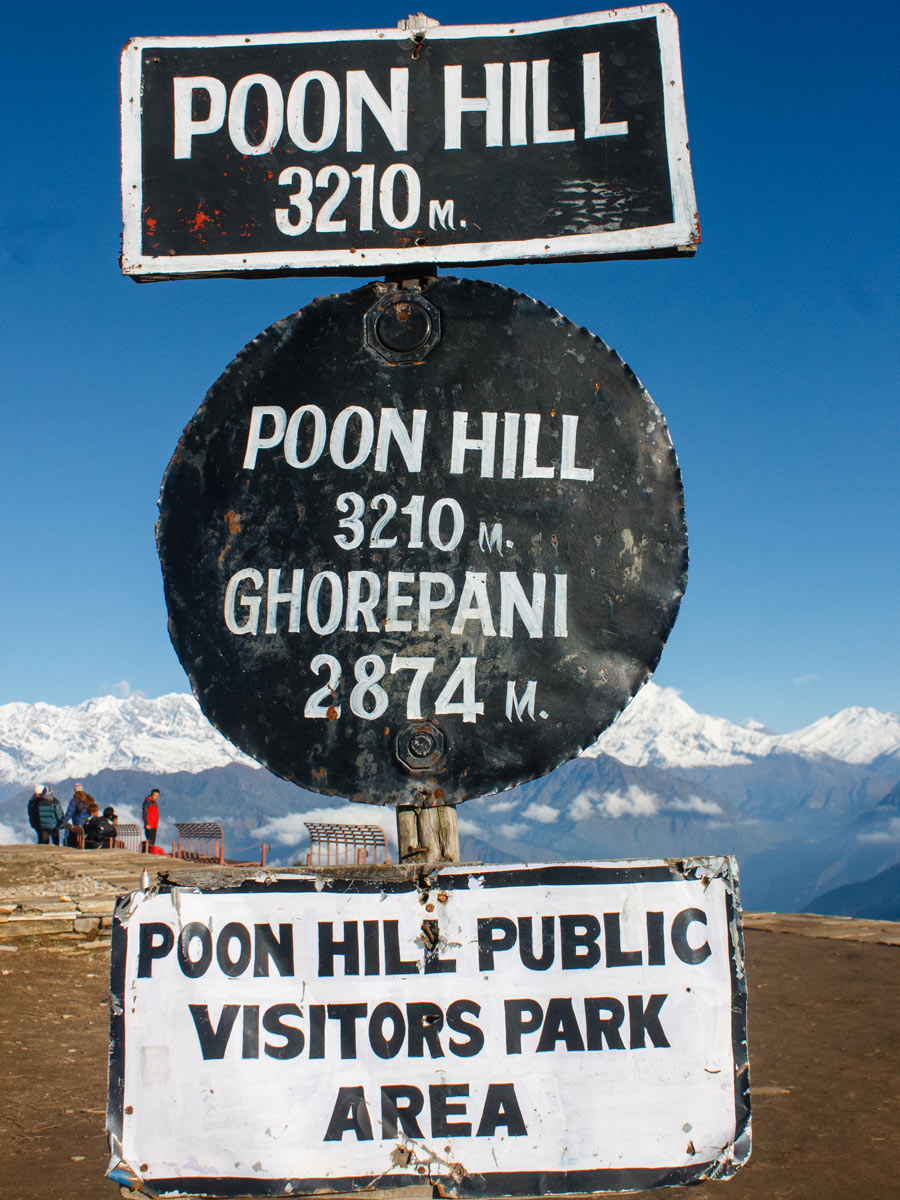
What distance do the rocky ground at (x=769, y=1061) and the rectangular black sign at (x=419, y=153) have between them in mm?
4237

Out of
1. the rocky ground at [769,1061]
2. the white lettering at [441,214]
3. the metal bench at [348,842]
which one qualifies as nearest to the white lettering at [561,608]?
the white lettering at [441,214]

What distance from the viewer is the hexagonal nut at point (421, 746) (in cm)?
162

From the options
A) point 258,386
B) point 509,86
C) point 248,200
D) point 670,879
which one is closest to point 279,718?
point 258,386

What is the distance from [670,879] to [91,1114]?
18.5 feet

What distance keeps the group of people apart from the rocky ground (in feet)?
23.5

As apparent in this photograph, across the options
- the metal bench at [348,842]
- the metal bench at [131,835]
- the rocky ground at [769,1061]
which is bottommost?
the metal bench at [131,835]

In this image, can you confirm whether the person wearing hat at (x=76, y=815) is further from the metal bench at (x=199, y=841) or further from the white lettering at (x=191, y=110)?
the white lettering at (x=191, y=110)

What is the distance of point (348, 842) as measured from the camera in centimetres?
1961

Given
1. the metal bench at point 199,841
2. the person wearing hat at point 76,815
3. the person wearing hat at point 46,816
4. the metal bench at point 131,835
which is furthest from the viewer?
the metal bench at point 131,835

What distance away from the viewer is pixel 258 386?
1.73 meters

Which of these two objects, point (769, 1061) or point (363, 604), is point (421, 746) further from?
point (769, 1061)

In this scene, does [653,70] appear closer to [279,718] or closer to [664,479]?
[664,479]

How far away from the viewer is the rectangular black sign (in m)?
1.82

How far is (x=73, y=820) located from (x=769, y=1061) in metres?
17.0
